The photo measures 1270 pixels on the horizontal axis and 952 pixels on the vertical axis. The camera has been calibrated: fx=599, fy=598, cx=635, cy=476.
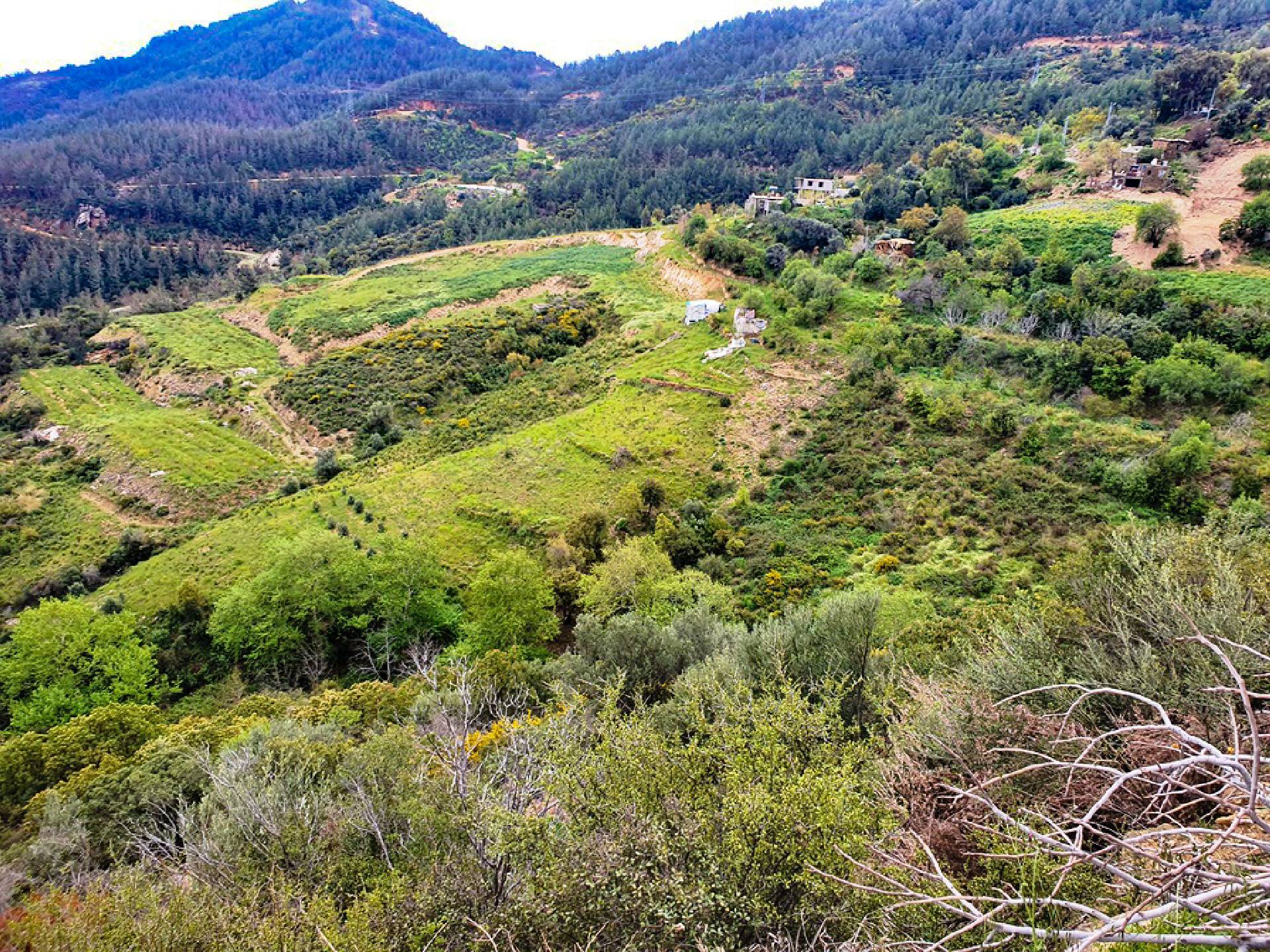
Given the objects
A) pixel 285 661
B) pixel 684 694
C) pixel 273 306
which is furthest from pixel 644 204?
pixel 684 694

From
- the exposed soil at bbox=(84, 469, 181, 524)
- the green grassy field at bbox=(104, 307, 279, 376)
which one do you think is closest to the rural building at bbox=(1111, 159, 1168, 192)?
the exposed soil at bbox=(84, 469, 181, 524)

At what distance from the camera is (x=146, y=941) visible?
841 cm

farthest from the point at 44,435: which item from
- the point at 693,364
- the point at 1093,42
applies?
the point at 1093,42

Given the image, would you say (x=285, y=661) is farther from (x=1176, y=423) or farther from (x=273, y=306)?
(x=273, y=306)

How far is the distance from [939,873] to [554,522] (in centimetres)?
2923

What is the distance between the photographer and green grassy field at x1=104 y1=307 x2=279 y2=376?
6012 centimetres

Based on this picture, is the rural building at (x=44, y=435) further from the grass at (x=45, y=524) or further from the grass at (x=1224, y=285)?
the grass at (x=1224, y=285)

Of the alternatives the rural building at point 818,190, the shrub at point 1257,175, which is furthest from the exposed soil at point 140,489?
the shrub at point 1257,175

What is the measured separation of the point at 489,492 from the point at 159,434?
106 feet

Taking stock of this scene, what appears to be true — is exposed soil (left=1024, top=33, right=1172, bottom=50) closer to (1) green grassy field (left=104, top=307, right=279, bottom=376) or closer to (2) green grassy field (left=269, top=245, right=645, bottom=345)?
(2) green grassy field (left=269, top=245, right=645, bottom=345)

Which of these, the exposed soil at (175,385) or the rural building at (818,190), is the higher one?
the rural building at (818,190)

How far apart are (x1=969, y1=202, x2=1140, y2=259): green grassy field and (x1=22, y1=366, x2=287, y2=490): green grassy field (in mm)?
60466

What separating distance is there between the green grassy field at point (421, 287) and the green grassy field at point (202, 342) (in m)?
3.85

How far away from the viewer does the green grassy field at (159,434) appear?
44.3m
